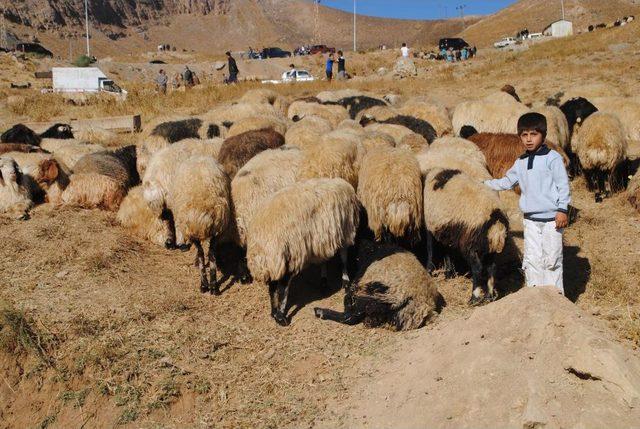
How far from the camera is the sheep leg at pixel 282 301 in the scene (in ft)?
19.8

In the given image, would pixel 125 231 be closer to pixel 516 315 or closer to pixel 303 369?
pixel 303 369

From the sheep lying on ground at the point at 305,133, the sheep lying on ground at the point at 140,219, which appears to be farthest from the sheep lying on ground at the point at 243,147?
the sheep lying on ground at the point at 140,219

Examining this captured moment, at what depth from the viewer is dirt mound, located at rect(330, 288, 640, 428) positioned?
3582 millimetres

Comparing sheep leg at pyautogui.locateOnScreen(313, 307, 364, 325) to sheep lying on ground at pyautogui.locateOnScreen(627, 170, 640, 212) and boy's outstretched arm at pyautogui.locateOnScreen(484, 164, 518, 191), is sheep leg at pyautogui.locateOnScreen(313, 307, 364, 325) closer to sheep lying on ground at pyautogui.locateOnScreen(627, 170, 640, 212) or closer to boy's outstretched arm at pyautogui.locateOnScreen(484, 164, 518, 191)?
boy's outstretched arm at pyautogui.locateOnScreen(484, 164, 518, 191)

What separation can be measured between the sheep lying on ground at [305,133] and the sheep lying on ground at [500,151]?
258cm

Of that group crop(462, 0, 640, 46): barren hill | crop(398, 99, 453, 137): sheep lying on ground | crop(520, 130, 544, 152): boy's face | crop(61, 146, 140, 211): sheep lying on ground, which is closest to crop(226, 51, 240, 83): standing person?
crop(398, 99, 453, 137): sheep lying on ground

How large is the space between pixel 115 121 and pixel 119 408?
36.4 feet

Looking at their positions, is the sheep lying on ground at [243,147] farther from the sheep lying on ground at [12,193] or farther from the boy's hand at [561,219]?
the boy's hand at [561,219]

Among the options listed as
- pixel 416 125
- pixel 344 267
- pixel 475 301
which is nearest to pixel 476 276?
pixel 475 301

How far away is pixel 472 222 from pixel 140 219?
5307 millimetres

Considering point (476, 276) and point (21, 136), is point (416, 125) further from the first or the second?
point (21, 136)

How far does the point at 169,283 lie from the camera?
24.0ft

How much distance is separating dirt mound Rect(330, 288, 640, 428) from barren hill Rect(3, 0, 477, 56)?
83451mm

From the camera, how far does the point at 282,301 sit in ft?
20.0
